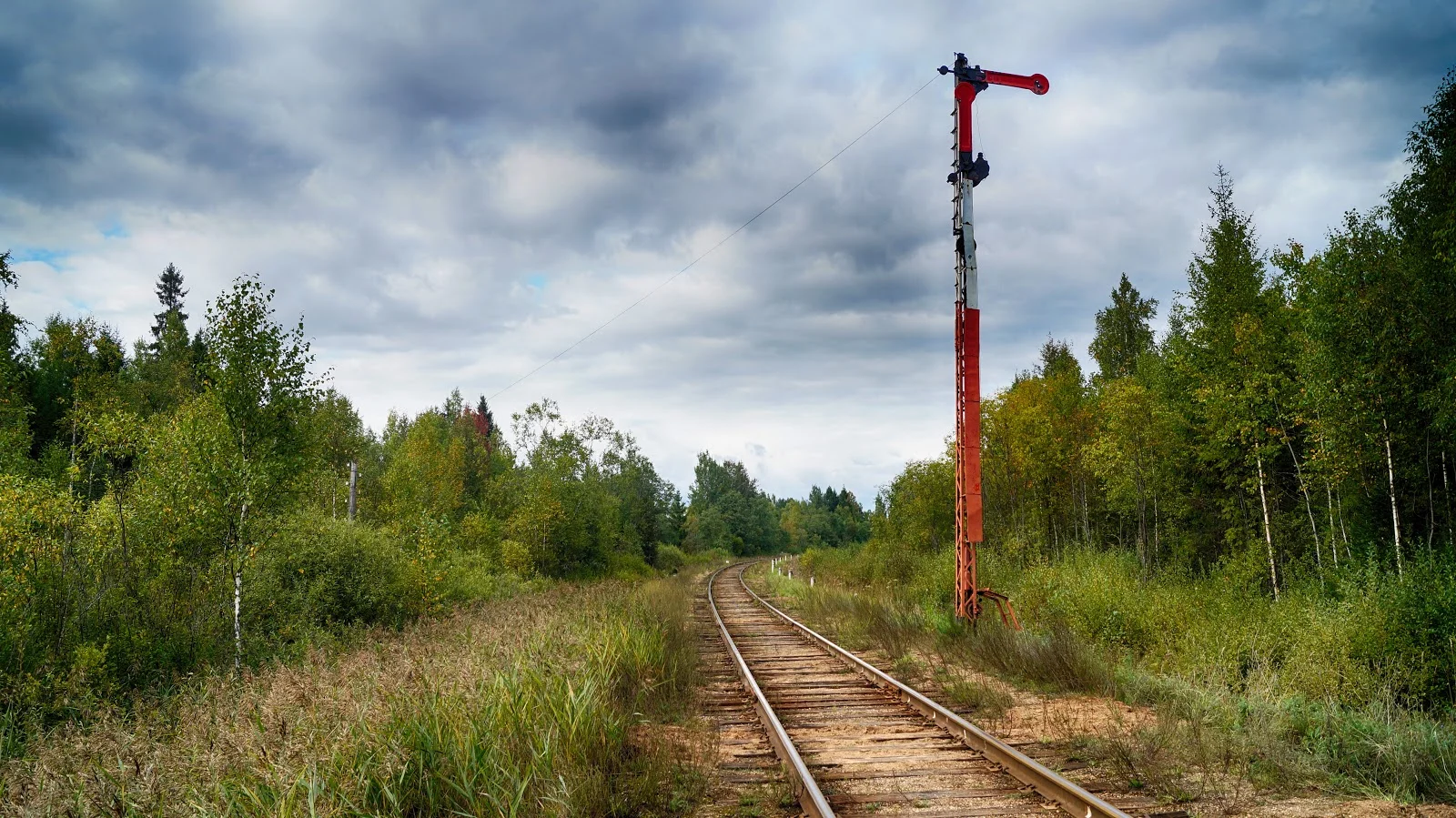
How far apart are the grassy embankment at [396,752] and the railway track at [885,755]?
107 cm

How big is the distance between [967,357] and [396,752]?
434 inches

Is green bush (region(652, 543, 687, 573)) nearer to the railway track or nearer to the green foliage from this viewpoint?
the green foliage

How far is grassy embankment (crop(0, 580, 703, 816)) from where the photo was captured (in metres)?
4.82

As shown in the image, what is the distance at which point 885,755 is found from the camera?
6898 millimetres

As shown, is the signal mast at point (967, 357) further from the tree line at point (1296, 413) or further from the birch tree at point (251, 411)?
the birch tree at point (251, 411)

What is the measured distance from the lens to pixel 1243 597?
589 inches

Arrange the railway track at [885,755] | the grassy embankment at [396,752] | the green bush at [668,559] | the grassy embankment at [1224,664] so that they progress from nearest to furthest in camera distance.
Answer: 1. the grassy embankment at [396,752]
2. the railway track at [885,755]
3. the grassy embankment at [1224,664]
4. the green bush at [668,559]

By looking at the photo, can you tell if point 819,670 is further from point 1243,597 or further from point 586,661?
point 1243,597

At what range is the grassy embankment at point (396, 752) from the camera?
482 centimetres

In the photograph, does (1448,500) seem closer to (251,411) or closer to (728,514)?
(251,411)

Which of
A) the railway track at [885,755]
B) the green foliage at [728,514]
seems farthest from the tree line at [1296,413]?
the green foliage at [728,514]

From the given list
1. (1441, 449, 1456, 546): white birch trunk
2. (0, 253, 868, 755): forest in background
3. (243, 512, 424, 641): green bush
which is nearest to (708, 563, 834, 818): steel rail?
(0, 253, 868, 755): forest in background

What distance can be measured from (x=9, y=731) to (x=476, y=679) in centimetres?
848

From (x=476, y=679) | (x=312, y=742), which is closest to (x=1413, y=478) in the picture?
(x=476, y=679)
